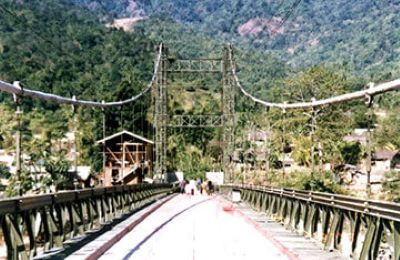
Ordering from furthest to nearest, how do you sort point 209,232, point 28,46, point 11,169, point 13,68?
point 28,46, point 13,68, point 11,169, point 209,232

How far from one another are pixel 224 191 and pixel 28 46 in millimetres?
104135

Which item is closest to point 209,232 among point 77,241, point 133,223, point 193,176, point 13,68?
point 133,223

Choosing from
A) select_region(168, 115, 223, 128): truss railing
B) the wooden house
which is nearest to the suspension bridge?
the wooden house

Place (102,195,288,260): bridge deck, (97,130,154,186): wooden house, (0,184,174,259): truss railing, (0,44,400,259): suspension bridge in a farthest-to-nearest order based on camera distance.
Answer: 1. (97,130,154,186): wooden house
2. (102,195,288,260): bridge deck
3. (0,44,400,259): suspension bridge
4. (0,184,174,259): truss railing

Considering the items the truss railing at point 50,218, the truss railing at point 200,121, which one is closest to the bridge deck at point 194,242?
the truss railing at point 50,218

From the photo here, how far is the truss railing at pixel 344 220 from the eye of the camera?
1061 centimetres

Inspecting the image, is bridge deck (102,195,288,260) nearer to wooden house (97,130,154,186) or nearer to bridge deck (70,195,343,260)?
bridge deck (70,195,343,260)

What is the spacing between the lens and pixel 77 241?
15.8 metres

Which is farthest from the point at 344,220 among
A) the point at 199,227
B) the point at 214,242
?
the point at 199,227

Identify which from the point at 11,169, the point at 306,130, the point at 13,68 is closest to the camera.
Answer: the point at 306,130

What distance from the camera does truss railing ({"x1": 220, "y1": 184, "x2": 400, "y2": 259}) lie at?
10.6m

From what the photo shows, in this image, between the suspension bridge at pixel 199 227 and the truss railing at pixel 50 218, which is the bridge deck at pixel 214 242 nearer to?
the suspension bridge at pixel 199 227

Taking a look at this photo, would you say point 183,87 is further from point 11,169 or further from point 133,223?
point 133,223

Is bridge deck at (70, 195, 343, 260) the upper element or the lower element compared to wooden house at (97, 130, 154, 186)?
lower
